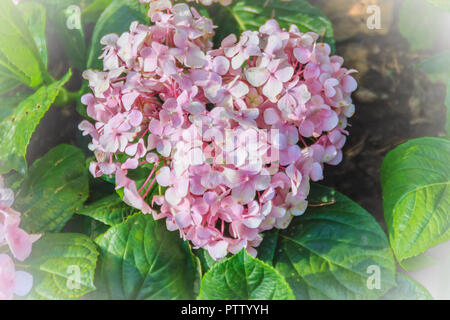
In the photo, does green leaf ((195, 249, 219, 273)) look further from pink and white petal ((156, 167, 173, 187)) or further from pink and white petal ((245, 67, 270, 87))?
pink and white petal ((245, 67, 270, 87))

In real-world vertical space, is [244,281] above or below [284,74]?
below

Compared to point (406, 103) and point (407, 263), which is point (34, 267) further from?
point (406, 103)

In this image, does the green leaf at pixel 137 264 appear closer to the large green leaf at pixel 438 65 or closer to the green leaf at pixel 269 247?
the green leaf at pixel 269 247

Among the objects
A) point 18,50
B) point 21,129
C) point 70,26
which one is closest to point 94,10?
point 70,26

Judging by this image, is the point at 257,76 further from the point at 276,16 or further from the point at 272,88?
the point at 276,16

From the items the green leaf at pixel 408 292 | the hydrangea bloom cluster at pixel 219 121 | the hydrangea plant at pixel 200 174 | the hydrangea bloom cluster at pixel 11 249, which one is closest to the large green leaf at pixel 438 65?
the hydrangea plant at pixel 200 174

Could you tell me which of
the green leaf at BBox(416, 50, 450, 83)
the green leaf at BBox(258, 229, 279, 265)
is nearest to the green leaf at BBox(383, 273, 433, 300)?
the green leaf at BBox(258, 229, 279, 265)
